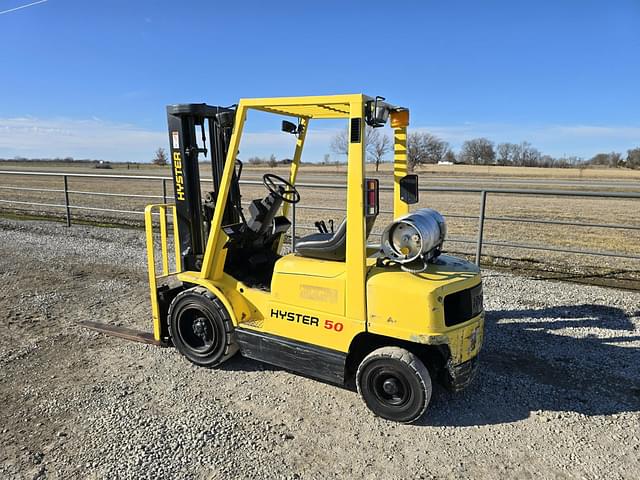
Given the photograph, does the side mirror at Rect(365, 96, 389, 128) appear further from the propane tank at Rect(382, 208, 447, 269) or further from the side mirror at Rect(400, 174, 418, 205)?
the propane tank at Rect(382, 208, 447, 269)

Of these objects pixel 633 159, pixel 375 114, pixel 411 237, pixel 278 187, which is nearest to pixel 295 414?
pixel 411 237

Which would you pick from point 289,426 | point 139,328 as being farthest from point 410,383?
point 139,328

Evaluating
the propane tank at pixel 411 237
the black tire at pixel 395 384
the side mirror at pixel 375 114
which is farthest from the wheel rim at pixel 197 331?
the side mirror at pixel 375 114

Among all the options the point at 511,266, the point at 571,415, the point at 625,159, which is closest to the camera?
the point at 571,415

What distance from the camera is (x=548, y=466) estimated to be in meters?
2.99

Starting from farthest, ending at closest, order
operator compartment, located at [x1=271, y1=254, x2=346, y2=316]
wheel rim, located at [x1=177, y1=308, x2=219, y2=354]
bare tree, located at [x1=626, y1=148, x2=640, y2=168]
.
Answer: bare tree, located at [x1=626, y1=148, x2=640, y2=168] < wheel rim, located at [x1=177, y1=308, x2=219, y2=354] < operator compartment, located at [x1=271, y1=254, x2=346, y2=316]

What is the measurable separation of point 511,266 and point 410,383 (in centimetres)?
565

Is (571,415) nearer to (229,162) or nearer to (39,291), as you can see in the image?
(229,162)

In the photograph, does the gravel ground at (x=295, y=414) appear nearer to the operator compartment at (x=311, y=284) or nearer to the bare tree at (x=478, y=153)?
the operator compartment at (x=311, y=284)

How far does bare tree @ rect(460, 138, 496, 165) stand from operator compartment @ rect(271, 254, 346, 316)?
284 feet

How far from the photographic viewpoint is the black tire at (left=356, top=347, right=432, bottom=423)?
10.9ft

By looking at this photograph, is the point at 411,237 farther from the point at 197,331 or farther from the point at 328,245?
the point at 197,331

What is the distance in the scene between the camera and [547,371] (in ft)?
14.0

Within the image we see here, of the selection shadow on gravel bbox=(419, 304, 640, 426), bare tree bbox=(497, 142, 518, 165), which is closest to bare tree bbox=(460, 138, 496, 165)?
bare tree bbox=(497, 142, 518, 165)
